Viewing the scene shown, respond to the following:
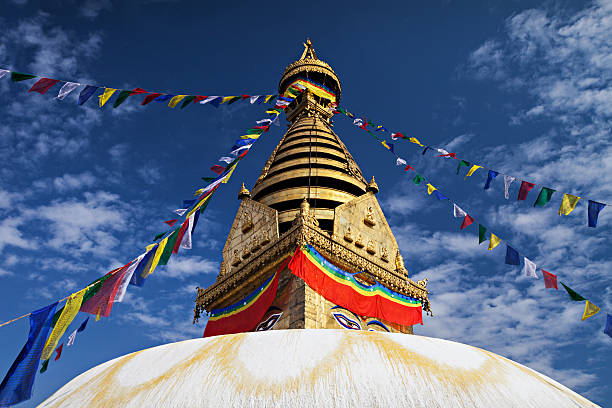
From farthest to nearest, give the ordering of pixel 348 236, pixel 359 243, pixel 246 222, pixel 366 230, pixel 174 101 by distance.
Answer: pixel 246 222 < pixel 366 230 < pixel 359 243 < pixel 348 236 < pixel 174 101

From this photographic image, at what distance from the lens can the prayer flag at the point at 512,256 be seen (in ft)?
32.3

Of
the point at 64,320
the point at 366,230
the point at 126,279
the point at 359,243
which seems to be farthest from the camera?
the point at 366,230

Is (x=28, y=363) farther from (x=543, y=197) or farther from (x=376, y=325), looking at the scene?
(x=543, y=197)

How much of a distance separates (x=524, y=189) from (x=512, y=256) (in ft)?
5.60

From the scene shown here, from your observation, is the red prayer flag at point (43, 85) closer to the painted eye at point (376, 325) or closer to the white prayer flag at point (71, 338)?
the white prayer flag at point (71, 338)

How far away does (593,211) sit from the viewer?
29.7ft

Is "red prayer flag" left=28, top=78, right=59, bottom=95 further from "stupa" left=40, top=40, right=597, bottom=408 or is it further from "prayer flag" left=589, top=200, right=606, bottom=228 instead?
"prayer flag" left=589, top=200, right=606, bottom=228

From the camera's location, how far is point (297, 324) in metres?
10.2

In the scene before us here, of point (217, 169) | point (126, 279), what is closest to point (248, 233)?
point (217, 169)

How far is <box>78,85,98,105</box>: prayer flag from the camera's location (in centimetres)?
902

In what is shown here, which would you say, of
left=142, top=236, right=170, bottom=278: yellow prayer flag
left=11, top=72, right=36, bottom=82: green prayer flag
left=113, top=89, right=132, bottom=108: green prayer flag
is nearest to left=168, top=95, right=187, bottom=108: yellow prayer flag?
left=113, top=89, right=132, bottom=108: green prayer flag

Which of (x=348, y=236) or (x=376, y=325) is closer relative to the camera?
(x=376, y=325)

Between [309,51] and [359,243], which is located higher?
[309,51]

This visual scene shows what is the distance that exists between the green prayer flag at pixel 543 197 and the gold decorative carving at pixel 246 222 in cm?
846
